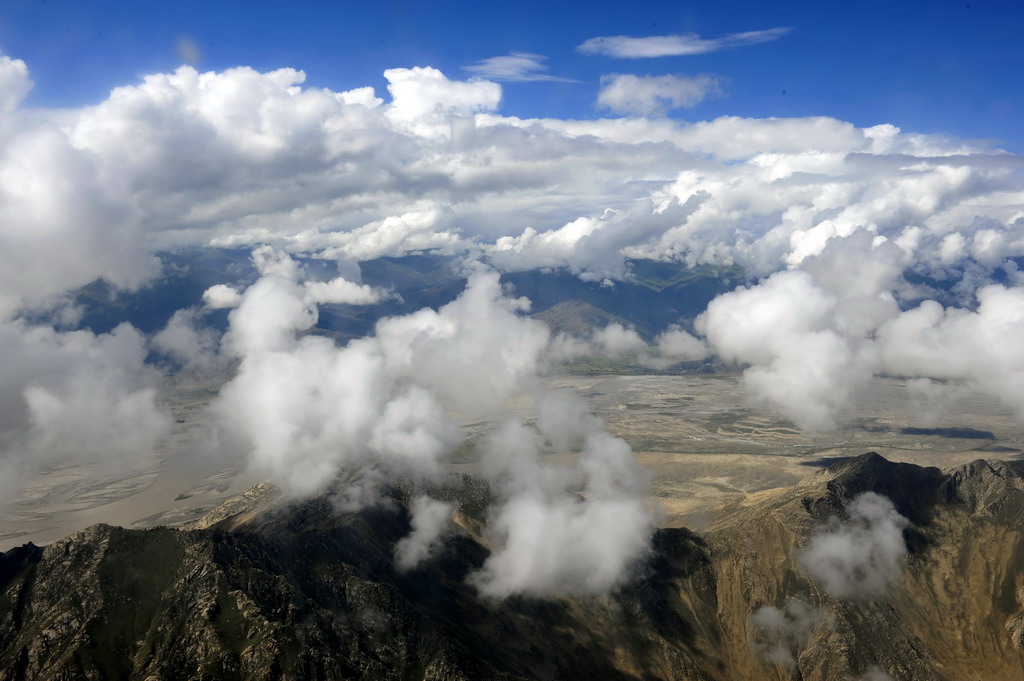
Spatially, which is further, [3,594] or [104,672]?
[3,594]

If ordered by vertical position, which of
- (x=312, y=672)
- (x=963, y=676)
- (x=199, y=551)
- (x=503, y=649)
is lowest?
(x=963, y=676)

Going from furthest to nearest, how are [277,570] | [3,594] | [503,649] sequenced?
[503,649]
[277,570]
[3,594]

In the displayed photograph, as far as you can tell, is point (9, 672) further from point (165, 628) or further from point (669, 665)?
point (669, 665)

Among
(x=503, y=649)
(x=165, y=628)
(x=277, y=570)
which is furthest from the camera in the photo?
(x=503, y=649)

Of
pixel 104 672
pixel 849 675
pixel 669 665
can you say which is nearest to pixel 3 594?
pixel 104 672

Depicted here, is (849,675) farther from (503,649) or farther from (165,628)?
(165,628)

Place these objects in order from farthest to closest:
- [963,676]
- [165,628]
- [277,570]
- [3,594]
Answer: [963,676], [277,570], [3,594], [165,628]

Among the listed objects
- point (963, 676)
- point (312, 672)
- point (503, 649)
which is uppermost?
point (312, 672)

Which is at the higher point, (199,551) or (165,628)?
(199,551)

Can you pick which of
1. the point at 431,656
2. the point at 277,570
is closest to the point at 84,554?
the point at 277,570
